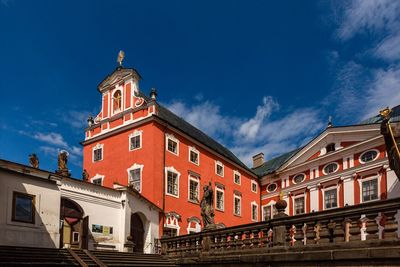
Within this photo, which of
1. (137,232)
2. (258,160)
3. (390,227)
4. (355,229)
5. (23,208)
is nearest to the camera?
(390,227)

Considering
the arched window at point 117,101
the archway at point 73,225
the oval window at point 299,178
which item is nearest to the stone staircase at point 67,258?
the archway at point 73,225

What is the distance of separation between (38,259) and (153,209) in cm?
933

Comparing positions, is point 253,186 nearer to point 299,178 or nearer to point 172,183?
point 299,178

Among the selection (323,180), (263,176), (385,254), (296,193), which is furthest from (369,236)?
(263,176)

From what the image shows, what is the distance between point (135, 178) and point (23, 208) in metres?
9.06

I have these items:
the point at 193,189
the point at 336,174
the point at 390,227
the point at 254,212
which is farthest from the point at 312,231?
the point at 254,212

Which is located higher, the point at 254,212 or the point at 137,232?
the point at 254,212

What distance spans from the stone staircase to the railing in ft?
5.65

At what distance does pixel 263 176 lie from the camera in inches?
1345

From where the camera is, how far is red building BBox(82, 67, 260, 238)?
74.3ft

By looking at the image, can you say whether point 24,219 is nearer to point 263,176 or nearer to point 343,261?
point 343,261

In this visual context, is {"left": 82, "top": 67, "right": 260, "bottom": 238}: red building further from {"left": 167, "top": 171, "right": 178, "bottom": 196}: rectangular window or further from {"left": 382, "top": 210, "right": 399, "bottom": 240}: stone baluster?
{"left": 382, "top": 210, "right": 399, "bottom": 240}: stone baluster

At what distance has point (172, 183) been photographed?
2350cm

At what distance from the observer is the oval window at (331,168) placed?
28005 millimetres
